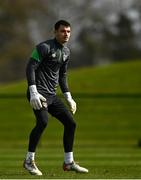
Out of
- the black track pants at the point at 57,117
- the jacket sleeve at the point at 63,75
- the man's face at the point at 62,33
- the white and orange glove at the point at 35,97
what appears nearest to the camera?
the white and orange glove at the point at 35,97

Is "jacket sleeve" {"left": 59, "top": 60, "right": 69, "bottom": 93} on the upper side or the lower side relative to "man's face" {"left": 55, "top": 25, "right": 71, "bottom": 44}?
lower

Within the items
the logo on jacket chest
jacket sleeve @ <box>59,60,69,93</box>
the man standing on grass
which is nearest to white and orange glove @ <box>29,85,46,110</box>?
the man standing on grass

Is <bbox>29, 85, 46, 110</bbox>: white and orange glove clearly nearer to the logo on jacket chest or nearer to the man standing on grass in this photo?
the man standing on grass

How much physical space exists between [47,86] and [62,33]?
0.86 metres

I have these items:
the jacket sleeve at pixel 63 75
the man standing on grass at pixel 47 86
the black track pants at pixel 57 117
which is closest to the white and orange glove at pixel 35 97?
the man standing on grass at pixel 47 86

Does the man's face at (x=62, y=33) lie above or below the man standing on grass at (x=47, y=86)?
above

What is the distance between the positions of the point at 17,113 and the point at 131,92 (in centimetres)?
769

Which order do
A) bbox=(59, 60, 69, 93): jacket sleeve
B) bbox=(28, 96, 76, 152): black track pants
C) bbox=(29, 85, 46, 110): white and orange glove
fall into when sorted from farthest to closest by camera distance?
1. bbox=(59, 60, 69, 93): jacket sleeve
2. bbox=(28, 96, 76, 152): black track pants
3. bbox=(29, 85, 46, 110): white and orange glove

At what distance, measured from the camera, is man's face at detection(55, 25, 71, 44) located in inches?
519

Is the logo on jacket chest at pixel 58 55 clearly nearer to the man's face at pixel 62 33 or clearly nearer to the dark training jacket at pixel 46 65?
the dark training jacket at pixel 46 65

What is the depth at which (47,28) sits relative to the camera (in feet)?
305

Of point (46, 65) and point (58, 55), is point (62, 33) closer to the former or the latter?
point (58, 55)

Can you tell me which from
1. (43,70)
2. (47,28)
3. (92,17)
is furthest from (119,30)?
(43,70)

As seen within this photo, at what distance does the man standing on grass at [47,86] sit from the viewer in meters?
12.9
